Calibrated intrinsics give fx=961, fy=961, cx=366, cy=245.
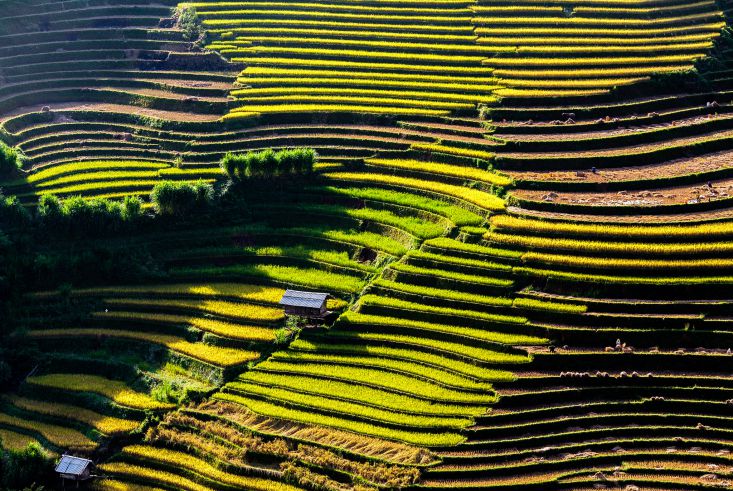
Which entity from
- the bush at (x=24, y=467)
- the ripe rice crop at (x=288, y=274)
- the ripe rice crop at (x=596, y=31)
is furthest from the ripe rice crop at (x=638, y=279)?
the ripe rice crop at (x=596, y=31)

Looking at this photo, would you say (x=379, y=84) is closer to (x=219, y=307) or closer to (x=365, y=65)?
(x=365, y=65)

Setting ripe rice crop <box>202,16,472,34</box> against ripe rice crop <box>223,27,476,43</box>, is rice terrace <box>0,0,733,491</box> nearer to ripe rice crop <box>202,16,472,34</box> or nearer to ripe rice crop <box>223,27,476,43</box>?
ripe rice crop <box>223,27,476,43</box>

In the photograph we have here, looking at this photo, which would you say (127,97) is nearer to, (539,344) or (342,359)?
(342,359)

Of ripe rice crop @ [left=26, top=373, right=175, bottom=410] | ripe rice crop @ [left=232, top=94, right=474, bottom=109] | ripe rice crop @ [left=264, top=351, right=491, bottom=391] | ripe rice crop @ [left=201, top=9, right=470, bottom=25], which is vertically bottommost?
ripe rice crop @ [left=26, top=373, right=175, bottom=410]

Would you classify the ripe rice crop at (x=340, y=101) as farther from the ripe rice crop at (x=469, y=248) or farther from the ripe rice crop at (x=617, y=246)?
the ripe rice crop at (x=617, y=246)

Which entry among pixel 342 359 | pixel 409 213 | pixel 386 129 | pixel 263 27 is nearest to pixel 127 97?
pixel 263 27

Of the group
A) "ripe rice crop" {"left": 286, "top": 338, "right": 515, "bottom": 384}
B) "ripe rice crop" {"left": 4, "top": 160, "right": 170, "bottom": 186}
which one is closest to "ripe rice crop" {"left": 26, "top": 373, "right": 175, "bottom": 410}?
"ripe rice crop" {"left": 286, "top": 338, "right": 515, "bottom": 384}

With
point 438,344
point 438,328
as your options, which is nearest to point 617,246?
point 438,328
